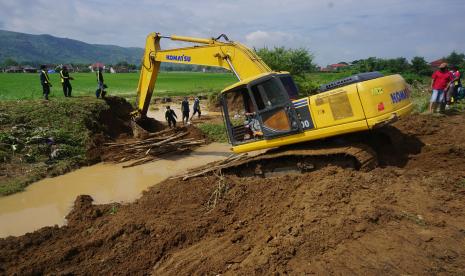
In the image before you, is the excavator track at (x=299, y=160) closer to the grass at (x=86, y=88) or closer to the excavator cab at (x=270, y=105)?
the excavator cab at (x=270, y=105)

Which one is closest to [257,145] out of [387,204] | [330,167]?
[330,167]

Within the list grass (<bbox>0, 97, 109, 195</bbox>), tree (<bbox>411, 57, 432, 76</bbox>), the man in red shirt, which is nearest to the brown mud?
grass (<bbox>0, 97, 109, 195</bbox>)

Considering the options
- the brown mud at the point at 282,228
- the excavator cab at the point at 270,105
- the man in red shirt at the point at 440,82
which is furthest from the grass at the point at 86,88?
the man in red shirt at the point at 440,82

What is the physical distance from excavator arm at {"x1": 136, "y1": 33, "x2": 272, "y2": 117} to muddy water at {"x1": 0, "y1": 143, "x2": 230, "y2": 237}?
9.06 ft

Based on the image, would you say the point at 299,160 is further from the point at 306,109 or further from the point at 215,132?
the point at 215,132

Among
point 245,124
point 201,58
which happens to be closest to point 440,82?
point 245,124

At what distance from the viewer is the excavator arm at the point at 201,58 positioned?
365 inches

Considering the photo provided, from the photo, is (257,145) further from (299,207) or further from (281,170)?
(299,207)

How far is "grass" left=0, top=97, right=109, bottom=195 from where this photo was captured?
34.0 ft

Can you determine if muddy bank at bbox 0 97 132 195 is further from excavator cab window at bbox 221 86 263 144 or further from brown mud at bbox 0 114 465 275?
excavator cab window at bbox 221 86 263 144

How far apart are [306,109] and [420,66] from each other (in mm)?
36516

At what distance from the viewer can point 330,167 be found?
23.9 feet

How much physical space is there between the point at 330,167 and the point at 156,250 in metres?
3.83

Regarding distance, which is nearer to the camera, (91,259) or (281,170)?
(91,259)
